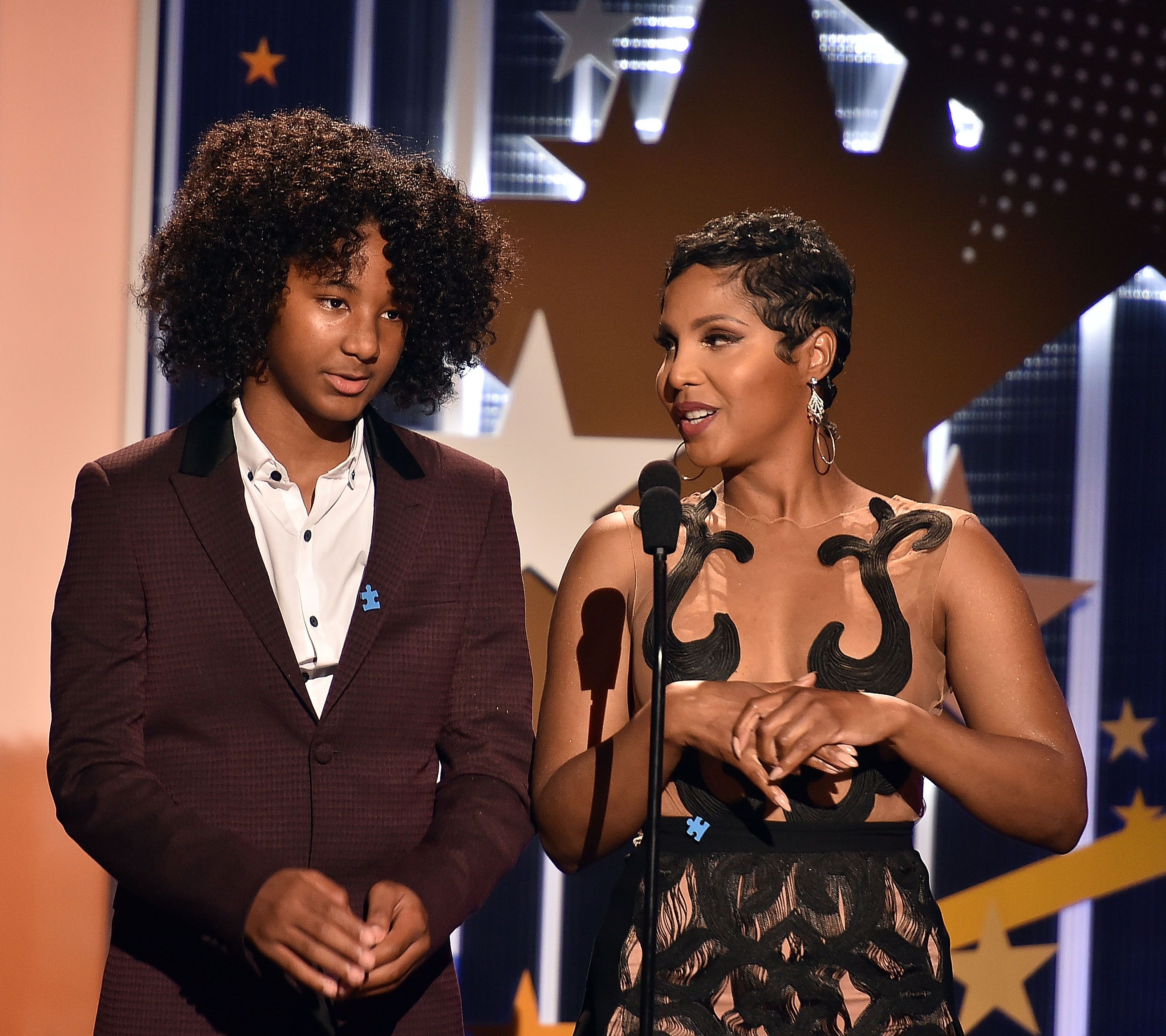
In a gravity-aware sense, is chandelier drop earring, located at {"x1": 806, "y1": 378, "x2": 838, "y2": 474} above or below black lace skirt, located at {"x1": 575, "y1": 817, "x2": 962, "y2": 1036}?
above

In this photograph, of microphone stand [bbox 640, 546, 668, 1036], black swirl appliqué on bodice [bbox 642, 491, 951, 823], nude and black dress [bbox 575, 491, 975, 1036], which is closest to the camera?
microphone stand [bbox 640, 546, 668, 1036]

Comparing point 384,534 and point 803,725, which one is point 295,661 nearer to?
point 384,534

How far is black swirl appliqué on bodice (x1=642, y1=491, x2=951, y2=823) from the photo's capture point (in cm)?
182

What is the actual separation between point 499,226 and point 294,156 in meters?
0.45

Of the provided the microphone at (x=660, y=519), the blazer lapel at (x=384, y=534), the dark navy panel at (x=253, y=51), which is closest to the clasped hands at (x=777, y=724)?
the microphone at (x=660, y=519)

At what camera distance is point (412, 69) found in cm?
307

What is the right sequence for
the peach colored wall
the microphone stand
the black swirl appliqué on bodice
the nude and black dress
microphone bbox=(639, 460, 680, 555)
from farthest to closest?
1. the peach colored wall
2. the black swirl appliqué on bodice
3. the nude and black dress
4. microphone bbox=(639, 460, 680, 555)
5. the microphone stand

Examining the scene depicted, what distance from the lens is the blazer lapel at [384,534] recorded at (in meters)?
1.73

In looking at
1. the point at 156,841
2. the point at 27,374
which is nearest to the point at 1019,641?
the point at 156,841

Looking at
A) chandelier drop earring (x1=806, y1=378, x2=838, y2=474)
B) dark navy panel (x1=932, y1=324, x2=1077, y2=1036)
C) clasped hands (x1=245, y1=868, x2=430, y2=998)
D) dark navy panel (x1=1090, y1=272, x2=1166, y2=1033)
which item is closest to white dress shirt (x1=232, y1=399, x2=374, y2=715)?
clasped hands (x1=245, y1=868, x2=430, y2=998)

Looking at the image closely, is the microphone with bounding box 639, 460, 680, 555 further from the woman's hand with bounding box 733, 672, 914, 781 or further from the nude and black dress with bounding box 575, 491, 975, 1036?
the nude and black dress with bounding box 575, 491, 975, 1036

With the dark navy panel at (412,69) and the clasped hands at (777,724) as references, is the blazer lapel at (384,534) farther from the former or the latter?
the dark navy panel at (412,69)

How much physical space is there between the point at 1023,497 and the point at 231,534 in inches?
84.3

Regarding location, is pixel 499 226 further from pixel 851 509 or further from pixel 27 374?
pixel 27 374
